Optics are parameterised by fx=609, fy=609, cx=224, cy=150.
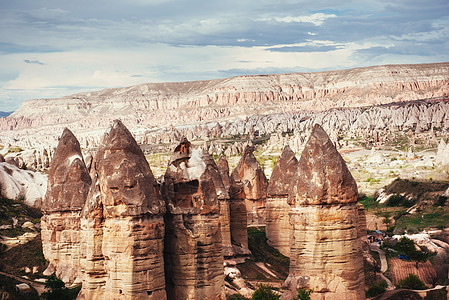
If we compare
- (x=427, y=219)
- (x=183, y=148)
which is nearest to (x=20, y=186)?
(x=183, y=148)

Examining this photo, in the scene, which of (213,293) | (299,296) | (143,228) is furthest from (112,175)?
(299,296)

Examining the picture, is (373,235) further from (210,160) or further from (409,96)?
(409,96)

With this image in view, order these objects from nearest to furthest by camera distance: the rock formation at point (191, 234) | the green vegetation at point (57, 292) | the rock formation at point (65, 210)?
the rock formation at point (191, 234) < the green vegetation at point (57, 292) < the rock formation at point (65, 210)

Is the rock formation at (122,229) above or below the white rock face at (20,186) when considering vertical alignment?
below

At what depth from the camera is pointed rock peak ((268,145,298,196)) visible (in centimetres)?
3559

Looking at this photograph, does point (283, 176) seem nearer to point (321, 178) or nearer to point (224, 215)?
point (224, 215)

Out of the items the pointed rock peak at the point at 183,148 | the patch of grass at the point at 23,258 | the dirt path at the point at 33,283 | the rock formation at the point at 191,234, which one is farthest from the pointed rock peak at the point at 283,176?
the rock formation at the point at 191,234

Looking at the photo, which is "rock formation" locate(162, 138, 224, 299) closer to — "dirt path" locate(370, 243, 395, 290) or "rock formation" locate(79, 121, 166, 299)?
"rock formation" locate(79, 121, 166, 299)

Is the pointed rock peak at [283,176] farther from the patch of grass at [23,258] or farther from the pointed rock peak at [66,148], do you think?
the patch of grass at [23,258]

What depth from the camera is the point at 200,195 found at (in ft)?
63.2

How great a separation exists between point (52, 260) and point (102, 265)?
983 centimetres

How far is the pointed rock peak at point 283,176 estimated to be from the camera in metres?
35.6

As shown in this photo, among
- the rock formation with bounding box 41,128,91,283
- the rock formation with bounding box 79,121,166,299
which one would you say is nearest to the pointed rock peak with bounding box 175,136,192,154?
the rock formation with bounding box 79,121,166,299

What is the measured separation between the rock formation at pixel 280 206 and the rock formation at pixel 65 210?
1324 cm
